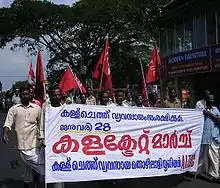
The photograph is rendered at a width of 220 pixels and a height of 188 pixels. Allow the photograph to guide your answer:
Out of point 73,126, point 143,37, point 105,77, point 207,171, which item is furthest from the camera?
point 143,37

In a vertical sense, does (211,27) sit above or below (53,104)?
above

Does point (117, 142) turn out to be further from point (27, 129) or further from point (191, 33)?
point (191, 33)

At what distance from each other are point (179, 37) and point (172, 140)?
1996cm

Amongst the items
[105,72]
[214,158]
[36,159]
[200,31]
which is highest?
[200,31]

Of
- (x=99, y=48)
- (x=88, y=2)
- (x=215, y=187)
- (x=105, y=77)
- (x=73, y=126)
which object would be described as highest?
(x=88, y=2)

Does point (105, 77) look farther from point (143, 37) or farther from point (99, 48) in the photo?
point (99, 48)

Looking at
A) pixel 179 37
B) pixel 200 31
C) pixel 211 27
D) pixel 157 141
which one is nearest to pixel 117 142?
pixel 157 141

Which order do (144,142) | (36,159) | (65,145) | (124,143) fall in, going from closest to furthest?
(65,145)
(36,159)
(124,143)
(144,142)

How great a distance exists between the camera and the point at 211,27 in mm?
23938

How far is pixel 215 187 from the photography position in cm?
843

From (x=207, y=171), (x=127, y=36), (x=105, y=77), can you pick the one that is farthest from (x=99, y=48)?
(x=207, y=171)

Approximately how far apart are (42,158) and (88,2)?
32611 millimetres

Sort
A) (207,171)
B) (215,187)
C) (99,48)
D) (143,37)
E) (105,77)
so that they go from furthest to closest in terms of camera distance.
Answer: (99,48)
(143,37)
(105,77)
(207,171)
(215,187)

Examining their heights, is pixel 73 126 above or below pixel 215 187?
above
